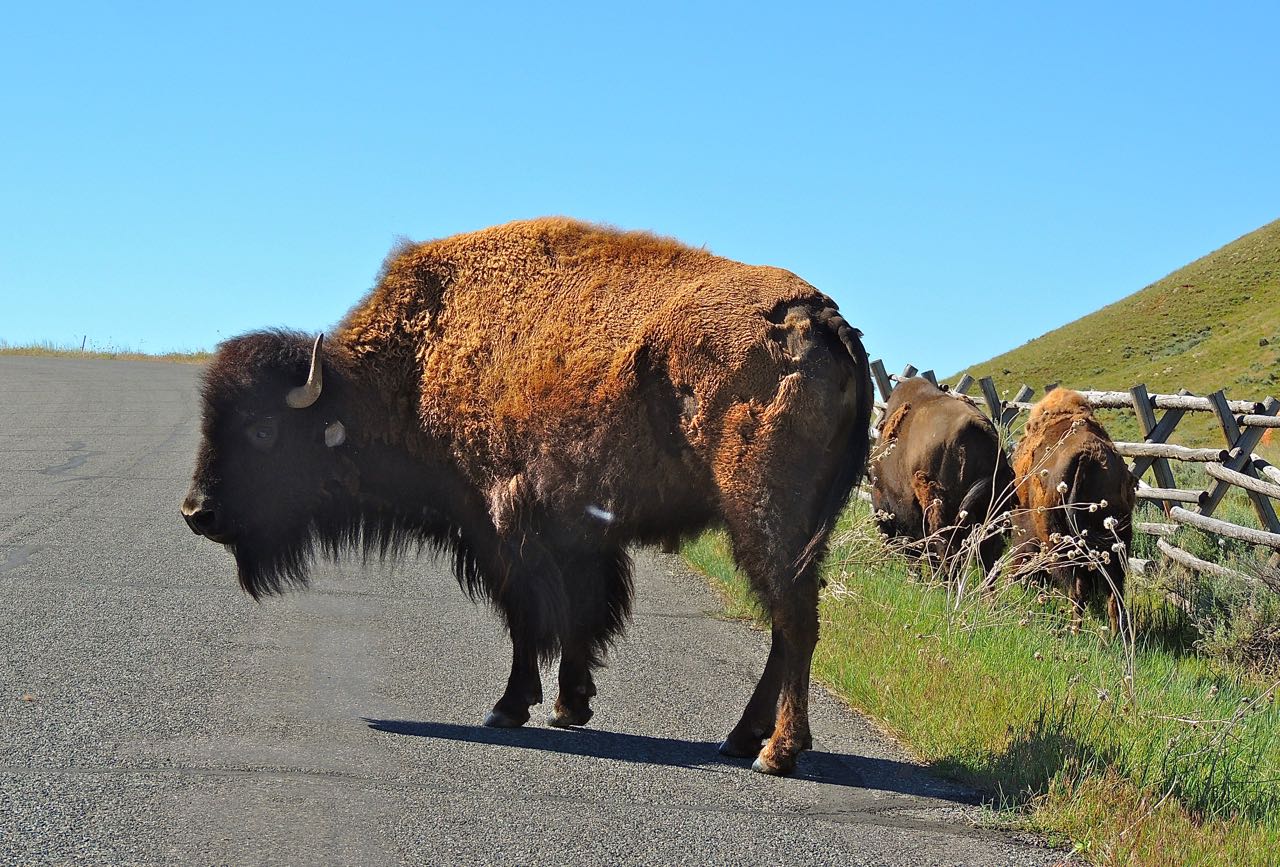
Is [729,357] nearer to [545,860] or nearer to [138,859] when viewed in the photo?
[545,860]

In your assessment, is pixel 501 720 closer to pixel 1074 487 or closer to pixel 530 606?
pixel 530 606

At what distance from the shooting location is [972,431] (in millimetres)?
9938

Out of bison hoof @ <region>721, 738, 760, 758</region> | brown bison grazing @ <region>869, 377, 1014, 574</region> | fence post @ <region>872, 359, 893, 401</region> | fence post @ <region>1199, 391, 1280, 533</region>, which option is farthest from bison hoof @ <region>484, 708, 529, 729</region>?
fence post @ <region>872, 359, 893, 401</region>

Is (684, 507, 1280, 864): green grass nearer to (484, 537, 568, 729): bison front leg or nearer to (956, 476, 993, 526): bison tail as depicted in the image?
(484, 537, 568, 729): bison front leg

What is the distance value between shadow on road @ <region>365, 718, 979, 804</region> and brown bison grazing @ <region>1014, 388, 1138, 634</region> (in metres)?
4.31

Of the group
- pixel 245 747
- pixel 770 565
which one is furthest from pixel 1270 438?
pixel 245 747

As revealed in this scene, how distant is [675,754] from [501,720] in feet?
2.70

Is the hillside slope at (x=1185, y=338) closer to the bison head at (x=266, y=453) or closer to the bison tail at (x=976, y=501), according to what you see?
the bison tail at (x=976, y=501)

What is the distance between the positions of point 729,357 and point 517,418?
3.51ft

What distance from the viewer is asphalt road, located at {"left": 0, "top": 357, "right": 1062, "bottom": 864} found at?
13.1ft

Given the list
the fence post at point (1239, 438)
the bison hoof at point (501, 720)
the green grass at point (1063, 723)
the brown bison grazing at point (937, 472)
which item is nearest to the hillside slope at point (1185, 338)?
the fence post at point (1239, 438)

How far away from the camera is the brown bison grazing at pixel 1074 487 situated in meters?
9.32

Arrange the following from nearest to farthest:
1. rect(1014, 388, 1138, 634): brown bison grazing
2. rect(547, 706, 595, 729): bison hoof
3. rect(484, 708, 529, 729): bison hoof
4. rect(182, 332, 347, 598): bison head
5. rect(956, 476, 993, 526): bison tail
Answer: rect(484, 708, 529, 729): bison hoof, rect(547, 706, 595, 729): bison hoof, rect(182, 332, 347, 598): bison head, rect(1014, 388, 1138, 634): brown bison grazing, rect(956, 476, 993, 526): bison tail

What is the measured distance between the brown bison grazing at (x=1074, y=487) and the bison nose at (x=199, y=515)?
574cm
